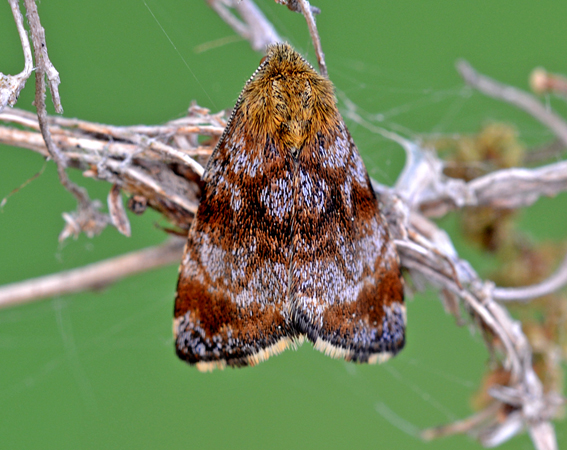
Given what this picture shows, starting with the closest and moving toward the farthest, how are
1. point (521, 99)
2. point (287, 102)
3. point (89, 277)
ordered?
point (287, 102), point (89, 277), point (521, 99)

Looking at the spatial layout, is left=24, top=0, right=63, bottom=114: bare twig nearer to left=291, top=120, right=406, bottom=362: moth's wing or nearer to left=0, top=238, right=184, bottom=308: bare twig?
left=291, top=120, right=406, bottom=362: moth's wing

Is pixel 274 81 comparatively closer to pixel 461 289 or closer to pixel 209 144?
pixel 209 144

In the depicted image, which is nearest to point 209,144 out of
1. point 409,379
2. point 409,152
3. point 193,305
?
point 193,305

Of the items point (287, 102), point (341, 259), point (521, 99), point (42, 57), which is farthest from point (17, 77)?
point (521, 99)

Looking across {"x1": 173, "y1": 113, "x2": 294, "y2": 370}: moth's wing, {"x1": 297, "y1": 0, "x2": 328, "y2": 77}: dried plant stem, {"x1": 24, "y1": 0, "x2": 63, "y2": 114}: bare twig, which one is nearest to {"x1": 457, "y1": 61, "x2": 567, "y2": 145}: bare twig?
{"x1": 297, "y1": 0, "x2": 328, "y2": 77}: dried plant stem

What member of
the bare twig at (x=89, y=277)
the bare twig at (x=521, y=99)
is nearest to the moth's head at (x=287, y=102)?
the bare twig at (x=89, y=277)

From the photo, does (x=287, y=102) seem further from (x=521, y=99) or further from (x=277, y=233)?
(x=521, y=99)
